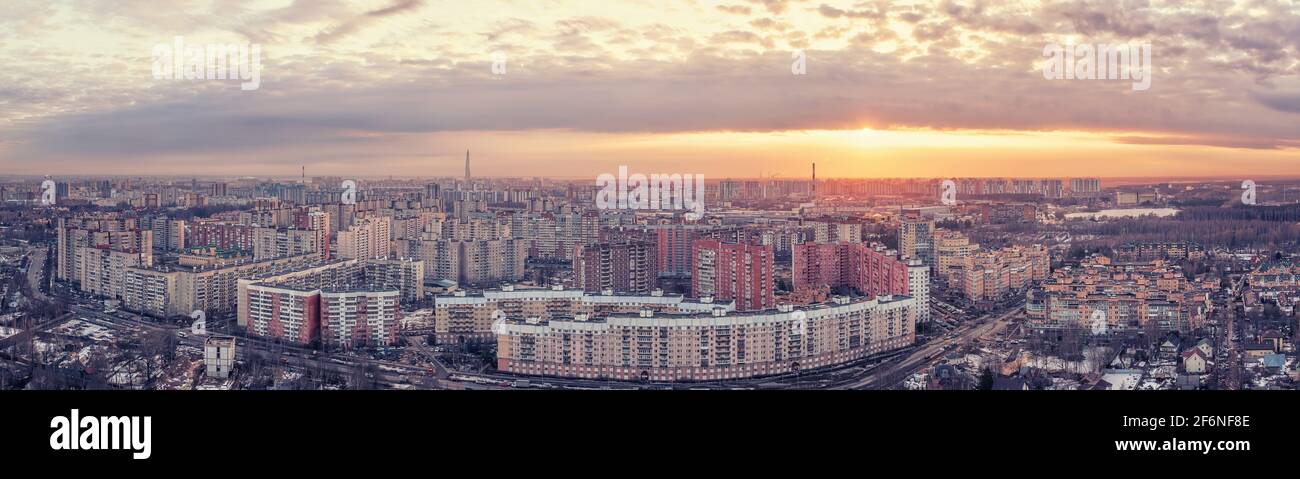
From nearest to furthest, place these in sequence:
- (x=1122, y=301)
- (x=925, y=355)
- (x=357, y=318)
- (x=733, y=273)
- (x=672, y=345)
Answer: (x=672, y=345) < (x=925, y=355) < (x=357, y=318) < (x=1122, y=301) < (x=733, y=273)

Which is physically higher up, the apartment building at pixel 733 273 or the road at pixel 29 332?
the apartment building at pixel 733 273

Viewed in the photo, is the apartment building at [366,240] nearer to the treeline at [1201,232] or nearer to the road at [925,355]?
the road at [925,355]

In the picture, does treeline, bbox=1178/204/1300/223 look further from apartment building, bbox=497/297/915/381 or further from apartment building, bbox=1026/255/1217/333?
apartment building, bbox=497/297/915/381

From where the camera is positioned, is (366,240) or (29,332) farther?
(366,240)

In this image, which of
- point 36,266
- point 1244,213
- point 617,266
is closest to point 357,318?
point 617,266

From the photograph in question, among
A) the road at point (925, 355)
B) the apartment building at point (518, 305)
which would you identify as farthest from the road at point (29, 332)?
the road at point (925, 355)

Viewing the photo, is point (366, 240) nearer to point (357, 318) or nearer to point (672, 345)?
point (357, 318)

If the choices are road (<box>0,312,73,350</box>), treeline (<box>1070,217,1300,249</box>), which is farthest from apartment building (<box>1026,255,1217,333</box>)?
road (<box>0,312,73,350</box>)

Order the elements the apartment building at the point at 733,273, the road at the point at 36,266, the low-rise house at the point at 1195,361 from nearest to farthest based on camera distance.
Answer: the low-rise house at the point at 1195,361 < the apartment building at the point at 733,273 < the road at the point at 36,266
